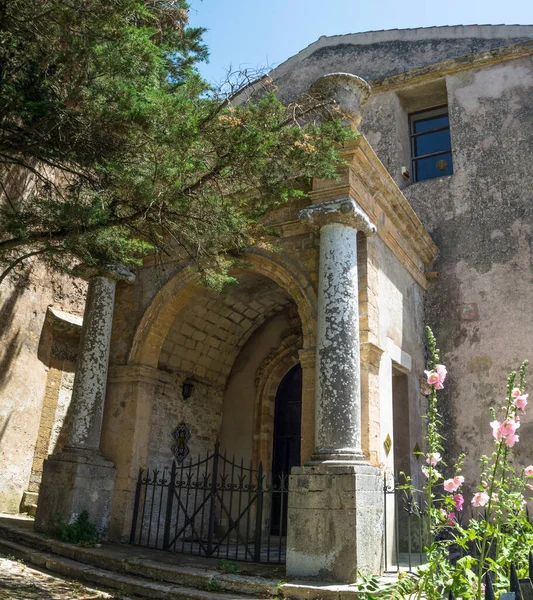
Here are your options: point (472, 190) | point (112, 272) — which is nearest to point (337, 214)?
point (112, 272)

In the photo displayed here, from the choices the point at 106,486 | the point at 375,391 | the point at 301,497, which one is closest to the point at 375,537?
the point at 301,497

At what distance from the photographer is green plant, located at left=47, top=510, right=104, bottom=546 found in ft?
23.1

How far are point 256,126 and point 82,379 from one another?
176 inches

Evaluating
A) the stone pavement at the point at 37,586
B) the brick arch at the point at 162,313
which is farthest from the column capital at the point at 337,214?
the stone pavement at the point at 37,586

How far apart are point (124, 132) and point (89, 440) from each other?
430 cm

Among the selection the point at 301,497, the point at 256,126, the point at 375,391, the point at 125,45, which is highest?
the point at 125,45

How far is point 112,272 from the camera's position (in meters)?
8.55

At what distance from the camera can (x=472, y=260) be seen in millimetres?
9914

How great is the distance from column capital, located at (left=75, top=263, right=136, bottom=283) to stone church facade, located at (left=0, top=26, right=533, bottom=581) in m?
0.05

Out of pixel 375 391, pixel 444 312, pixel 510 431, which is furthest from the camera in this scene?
pixel 444 312

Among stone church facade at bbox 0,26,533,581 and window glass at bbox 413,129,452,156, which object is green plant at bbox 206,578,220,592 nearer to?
stone church facade at bbox 0,26,533,581

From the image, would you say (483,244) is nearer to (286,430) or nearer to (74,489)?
(286,430)

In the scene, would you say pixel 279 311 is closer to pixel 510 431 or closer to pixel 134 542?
pixel 134 542

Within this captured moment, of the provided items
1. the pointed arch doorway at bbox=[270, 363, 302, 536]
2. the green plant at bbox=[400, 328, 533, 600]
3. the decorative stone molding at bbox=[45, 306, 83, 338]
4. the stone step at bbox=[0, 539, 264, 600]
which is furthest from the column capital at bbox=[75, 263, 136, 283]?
the green plant at bbox=[400, 328, 533, 600]
